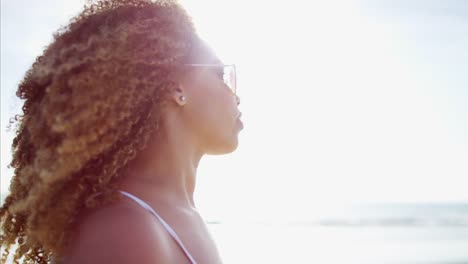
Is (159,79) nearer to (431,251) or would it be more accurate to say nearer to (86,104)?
Result: (86,104)

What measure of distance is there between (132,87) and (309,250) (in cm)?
1206

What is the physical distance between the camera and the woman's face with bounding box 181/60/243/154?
2.16 meters

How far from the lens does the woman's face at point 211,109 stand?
2162mm

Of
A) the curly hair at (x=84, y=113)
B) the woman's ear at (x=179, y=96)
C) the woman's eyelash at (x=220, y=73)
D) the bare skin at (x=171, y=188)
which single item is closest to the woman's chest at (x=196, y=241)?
the bare skin at (x=171, y=188)

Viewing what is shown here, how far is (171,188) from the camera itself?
Answer: 2.04 metres

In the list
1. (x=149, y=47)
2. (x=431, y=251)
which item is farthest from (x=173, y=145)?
(x=431, y=251)

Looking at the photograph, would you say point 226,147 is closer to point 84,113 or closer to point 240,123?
point 240,123

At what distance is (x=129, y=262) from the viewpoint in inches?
60.3

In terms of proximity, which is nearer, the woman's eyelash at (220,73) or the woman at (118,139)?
the woman at (118,139)

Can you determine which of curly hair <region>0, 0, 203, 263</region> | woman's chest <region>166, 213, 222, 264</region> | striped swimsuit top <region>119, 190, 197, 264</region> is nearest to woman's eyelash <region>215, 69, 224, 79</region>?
curly hair <region>0, 0, 203, 263</region>

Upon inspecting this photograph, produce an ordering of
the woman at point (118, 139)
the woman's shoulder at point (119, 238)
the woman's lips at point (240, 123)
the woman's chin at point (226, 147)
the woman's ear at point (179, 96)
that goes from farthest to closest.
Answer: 1. the woman's lips at point (240, 123)
2. the woman's chin at point (226, 147)
3. the woman's ear at point (179, 96)
4. the woman at point (118, 139)
5. the woman's shoulder at point (119, 238)

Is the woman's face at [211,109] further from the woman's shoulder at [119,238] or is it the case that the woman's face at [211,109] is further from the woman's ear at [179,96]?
the woman's shoulder at [119,238]

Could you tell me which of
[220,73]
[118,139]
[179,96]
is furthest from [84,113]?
[220,73]

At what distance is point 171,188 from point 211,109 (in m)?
0.35
